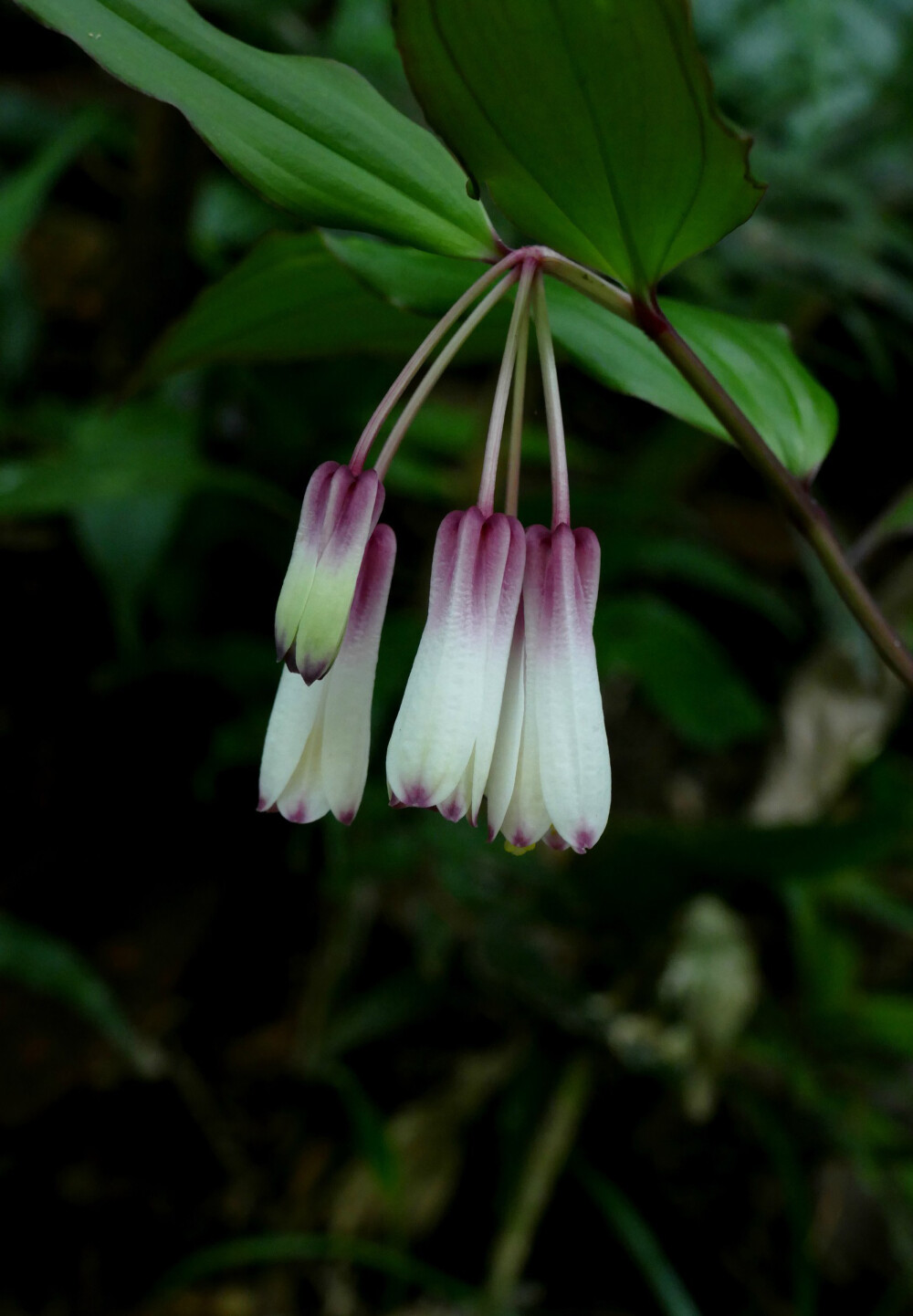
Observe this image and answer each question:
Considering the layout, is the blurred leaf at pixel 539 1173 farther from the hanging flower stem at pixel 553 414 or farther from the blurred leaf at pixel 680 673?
the hanging flower stem at pixel 553 414

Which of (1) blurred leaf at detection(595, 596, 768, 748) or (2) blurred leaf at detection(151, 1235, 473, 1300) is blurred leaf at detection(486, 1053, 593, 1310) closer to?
(2) blurred leaf at detection(151, 1235, 473, 1300)

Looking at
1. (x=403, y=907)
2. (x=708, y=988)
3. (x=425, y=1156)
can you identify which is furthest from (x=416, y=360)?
(x=425, y=1156)

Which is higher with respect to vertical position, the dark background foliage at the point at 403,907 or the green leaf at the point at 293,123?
the green leaf at the point at 293,123

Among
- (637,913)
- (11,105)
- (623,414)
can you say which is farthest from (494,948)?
(11,105)

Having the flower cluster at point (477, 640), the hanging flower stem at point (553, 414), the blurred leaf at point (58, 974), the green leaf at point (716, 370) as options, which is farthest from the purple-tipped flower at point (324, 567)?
the blurred leaf at point (58, 974)

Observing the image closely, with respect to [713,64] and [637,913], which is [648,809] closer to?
[637,913]

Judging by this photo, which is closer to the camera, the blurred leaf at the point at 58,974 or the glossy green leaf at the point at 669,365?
the glossy green leaf at the point at 669,365

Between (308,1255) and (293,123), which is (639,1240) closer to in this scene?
(308,1255)
